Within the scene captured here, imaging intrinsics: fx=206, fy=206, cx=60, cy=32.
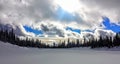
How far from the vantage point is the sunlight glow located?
11.7 m

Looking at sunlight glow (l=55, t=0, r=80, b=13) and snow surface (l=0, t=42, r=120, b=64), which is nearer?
snow surface (l=0, t=42, r=120, b=64)

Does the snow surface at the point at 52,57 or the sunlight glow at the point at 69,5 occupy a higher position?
the sunlight glow at the point at 69,5

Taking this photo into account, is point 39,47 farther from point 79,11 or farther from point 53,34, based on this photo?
point 79,11

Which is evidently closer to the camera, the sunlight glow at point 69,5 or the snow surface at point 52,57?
the snow surface at point 52,57

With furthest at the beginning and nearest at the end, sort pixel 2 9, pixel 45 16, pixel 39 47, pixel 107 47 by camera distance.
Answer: pixel 107 47 < pixel 39 47 < pixel 45 16 < pixel 2 9

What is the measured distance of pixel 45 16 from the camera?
12.6 metres

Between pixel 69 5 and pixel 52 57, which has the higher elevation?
pixel 69 5

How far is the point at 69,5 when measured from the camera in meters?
12.1

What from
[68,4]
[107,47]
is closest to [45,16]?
[68,4]

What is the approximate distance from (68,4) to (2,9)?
12.5 feet

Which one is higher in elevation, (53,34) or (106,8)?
(106,8)

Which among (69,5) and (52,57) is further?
(69,5)

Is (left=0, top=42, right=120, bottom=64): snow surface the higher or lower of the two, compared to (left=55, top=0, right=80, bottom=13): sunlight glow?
lower

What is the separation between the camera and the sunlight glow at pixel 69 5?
1173cm
